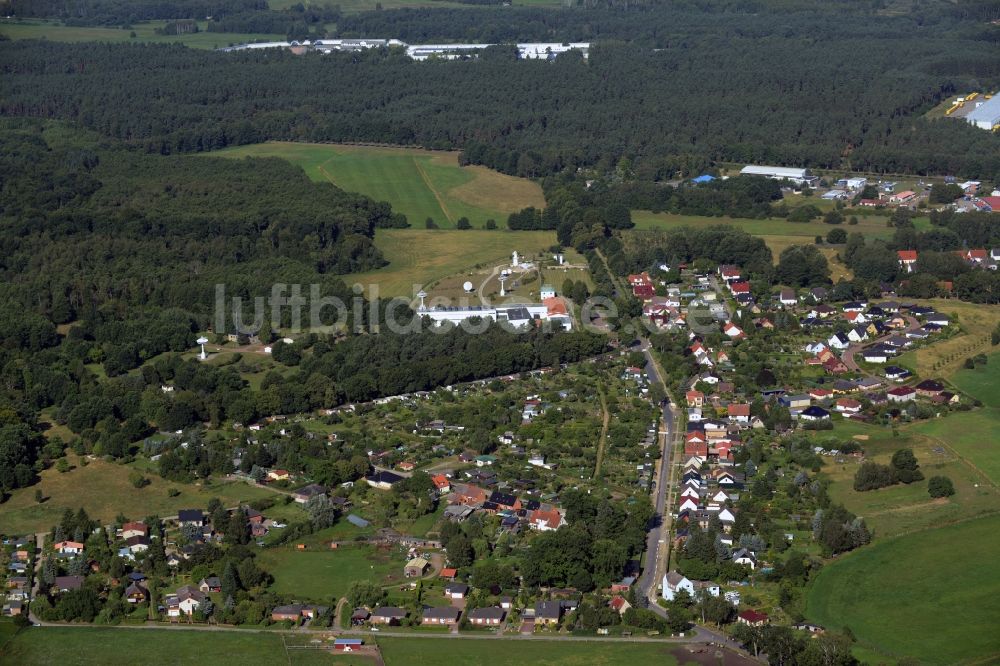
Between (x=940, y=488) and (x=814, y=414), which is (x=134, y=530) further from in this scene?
(x=940, y=488)

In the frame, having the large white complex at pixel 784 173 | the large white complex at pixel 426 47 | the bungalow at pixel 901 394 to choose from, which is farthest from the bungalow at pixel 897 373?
the large white complex at pixel 426 47

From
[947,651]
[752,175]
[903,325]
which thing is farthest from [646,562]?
[752,175]

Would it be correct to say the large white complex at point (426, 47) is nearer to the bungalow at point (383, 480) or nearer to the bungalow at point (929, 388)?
the bungalow at point (929, 388)

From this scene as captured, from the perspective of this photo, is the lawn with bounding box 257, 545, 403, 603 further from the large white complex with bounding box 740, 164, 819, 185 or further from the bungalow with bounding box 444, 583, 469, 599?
the large white complex with bounding box 740, 164, 819, 185

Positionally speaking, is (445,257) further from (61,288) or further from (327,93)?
(327,93)

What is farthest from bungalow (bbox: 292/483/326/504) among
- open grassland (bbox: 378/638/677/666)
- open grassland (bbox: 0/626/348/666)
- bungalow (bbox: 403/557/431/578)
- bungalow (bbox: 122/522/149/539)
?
open grassland (bbox: 378/638/677/666)

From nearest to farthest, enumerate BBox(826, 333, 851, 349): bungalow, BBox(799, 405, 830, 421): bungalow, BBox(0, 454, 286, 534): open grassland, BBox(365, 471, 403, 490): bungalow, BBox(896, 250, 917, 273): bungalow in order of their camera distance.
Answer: BBox(0, 454, 286, 534): open grassland < BBox(365, 471, 403, 490): bungalow < BBox(799, 405, 830, 421): bungalow < BBox(826, 333, 851, 349): bungalow < BBox(896, 250, 917, 273): bungalow
